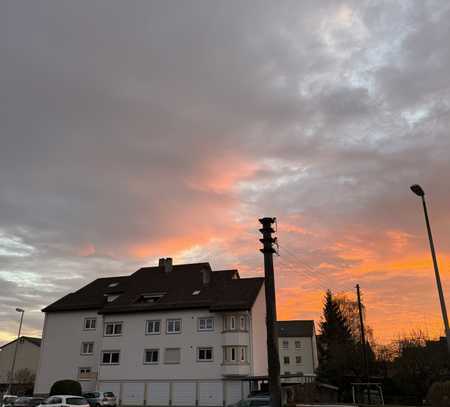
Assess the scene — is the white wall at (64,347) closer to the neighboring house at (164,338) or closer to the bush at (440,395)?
the neighboring house at (164,338)

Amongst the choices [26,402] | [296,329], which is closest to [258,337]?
[26,402]

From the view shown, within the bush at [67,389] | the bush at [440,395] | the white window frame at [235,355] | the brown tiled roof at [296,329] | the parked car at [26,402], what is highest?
the brown tiled roof at [296,329]

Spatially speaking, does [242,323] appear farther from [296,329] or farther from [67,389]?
[296,329]

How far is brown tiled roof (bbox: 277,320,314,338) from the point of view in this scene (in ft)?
304

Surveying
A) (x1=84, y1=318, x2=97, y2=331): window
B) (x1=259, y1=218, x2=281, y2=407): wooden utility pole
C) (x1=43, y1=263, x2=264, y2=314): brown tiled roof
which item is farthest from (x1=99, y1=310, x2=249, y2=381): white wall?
(x1=259, y1=218, x2=281, y2=407): wooden utility pole

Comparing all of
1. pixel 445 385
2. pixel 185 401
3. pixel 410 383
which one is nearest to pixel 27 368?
pixel 185 401

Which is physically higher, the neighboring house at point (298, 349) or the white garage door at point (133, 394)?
the neighboring house at point (298, 349)

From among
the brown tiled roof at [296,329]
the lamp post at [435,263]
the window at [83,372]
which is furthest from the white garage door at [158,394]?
the brown tiled roof at [296,329]

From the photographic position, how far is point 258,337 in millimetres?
47938

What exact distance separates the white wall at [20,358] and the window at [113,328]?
4015 centimetres

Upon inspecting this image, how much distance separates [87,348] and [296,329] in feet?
173

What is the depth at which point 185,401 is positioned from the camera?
1766 inches

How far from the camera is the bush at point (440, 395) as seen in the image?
21489mm

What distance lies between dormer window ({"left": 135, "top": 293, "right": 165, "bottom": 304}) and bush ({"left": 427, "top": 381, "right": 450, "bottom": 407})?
3394 cm
